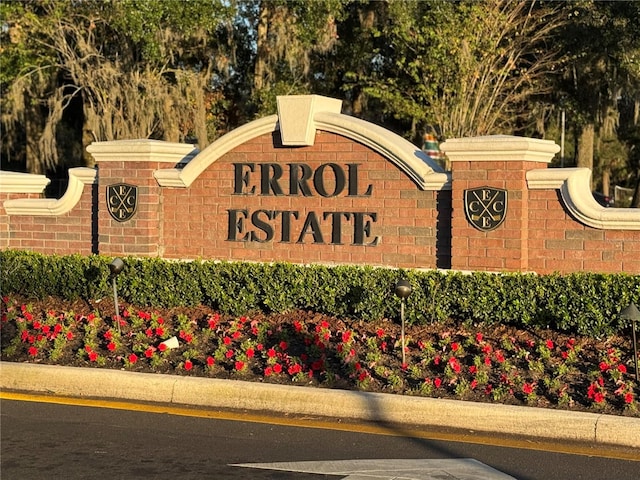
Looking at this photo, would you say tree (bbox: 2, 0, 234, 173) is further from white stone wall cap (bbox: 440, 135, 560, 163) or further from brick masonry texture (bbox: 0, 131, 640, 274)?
white stone wall cap (bbox: 440, 135, 560, 163)

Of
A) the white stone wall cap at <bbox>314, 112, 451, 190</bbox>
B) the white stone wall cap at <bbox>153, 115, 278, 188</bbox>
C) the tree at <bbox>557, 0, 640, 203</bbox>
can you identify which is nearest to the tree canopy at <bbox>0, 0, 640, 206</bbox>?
the tree at <bbox>557, 0, 640, 203</bbox>

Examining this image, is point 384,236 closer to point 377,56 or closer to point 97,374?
point 97,374

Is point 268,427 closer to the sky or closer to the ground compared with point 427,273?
closer to the ground

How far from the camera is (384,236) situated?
1214 cm

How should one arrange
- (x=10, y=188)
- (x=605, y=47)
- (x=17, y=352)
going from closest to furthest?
(x=17, y=352), (x=10, y=188), (x=605, y=47)

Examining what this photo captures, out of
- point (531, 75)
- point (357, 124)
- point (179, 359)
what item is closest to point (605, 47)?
point (531, 75)

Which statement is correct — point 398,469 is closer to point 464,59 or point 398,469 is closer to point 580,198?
point 580,198

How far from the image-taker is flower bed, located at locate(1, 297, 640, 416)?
834 cm

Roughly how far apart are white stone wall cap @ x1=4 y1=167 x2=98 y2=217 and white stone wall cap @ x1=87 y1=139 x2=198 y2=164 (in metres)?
0.48

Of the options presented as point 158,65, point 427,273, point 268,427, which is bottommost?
point 268,427

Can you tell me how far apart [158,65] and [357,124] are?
44.9 ft

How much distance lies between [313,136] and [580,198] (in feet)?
10.8

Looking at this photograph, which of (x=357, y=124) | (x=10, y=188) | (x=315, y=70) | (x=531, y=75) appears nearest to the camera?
(x=357, y=124)

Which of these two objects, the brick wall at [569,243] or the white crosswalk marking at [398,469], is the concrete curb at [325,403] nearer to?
the white crosswalk marking at [398,469]
